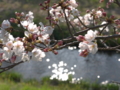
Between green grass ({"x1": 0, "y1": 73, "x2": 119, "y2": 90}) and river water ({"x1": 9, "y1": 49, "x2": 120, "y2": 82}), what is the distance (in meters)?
0.73

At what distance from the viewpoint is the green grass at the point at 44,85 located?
416 centimetres

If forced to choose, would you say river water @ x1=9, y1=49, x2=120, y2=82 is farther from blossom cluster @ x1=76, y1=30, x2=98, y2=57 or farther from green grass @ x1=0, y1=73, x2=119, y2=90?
blossom cluster @ x1=76, y1=30, x2=98, y2=57

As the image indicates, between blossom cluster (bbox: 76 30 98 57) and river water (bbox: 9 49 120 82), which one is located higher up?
blossom cluster (bbox: 76 30 98 57)

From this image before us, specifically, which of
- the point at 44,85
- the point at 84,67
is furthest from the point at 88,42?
the point at 84,67

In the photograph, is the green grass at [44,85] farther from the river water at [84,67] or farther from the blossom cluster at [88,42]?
the blossom cluster at [88,42]

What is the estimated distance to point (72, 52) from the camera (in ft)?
25.5

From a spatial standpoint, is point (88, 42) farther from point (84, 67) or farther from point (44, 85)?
point (84, 67)

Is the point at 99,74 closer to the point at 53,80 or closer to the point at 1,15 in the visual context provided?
the point at 53,80

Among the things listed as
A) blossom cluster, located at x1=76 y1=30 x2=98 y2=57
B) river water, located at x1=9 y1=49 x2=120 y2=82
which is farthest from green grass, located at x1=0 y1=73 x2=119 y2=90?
blossom cluster, located at x1=76 y1=30 x2=98 y2=57

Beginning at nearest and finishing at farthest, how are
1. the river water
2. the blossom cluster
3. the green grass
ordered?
the blossom cluster < the green grass < the river water

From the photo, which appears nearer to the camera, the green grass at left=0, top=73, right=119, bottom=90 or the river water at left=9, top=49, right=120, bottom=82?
the green grass at left=0, top=73, right=119, bottom=90

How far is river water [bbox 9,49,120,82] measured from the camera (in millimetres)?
5922

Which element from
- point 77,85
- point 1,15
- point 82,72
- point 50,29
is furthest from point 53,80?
point 1,15

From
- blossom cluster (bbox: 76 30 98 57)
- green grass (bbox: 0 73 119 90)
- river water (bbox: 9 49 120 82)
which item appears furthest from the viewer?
river water (bbox: 9 49 120 82)
